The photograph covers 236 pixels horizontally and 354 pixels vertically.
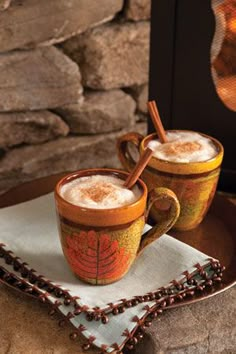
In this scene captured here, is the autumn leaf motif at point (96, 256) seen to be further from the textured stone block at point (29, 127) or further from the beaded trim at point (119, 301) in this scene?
the textured stone block at point (29, 127)

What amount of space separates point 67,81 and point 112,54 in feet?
0.33

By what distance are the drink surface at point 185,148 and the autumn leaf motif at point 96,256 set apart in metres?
0.16

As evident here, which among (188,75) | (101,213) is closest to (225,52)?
(188,75)

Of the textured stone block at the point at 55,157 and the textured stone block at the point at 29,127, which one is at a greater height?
the textured stone block at the point at 29,127

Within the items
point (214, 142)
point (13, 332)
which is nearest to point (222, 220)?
point (214, 142)

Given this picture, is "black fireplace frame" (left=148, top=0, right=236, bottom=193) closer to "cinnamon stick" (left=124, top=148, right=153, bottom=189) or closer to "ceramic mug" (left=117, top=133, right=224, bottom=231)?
"ceramic mug" (left=117, top=133, right=224, bottom=231)

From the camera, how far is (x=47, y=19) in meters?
0.95

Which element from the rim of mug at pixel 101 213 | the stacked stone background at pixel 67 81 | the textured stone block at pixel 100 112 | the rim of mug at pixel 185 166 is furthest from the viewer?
the textured stone block at pixel 100 112

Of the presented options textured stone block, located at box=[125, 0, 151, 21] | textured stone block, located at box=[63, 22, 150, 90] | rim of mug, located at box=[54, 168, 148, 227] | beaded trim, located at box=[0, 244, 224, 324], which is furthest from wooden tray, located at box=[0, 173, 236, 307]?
textured stone block, located at box=[125, 0, 151, 21]

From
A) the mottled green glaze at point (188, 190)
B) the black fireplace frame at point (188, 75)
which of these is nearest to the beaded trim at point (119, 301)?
the mottled green glaze at point (188, 190)

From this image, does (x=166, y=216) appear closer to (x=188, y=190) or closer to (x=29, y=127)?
(x=188, y=190)

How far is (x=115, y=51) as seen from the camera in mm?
1043

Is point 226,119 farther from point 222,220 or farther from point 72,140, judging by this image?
point 72,140

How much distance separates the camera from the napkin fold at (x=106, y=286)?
0.61m
